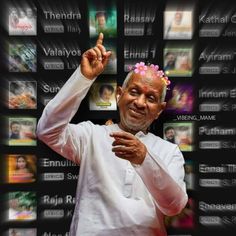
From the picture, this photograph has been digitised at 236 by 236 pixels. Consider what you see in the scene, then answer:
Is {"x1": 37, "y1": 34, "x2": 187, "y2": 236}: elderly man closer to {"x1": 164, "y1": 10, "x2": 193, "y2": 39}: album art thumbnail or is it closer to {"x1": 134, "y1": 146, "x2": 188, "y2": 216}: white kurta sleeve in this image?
{"x1": 134, "y1": 146, "x2": 188, "y2": 216}: white kurta sleeve

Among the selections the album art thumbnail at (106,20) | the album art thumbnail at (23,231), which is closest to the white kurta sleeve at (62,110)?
the album art thumbnail at (106,20)

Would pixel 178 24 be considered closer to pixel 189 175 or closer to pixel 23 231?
pixel 189 175

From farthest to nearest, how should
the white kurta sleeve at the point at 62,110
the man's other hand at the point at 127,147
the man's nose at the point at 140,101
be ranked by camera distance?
the man's nose at the point at 140,101
the white kurta sleeve at the point at 62,110
the man's other hand at the point at 127,147

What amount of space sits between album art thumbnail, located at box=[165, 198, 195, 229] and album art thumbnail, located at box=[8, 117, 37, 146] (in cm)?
73

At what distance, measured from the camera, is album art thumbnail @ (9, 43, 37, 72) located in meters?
1.76

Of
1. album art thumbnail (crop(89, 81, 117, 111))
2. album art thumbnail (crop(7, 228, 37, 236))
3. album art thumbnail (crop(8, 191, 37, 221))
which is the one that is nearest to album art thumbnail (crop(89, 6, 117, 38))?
album art thumbnail (crop(89, 81, 117, 111))

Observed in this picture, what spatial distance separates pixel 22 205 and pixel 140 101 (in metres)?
0.77

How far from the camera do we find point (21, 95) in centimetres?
177

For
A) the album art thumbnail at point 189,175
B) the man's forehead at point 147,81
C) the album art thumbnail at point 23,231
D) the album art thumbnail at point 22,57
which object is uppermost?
the album art thumbnail at point 22,57

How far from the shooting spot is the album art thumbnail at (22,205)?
5.84 ft

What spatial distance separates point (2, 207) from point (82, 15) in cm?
98

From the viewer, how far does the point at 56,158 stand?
1.78 m

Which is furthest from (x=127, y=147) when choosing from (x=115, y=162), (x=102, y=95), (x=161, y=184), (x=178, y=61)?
(x=178, y=61)

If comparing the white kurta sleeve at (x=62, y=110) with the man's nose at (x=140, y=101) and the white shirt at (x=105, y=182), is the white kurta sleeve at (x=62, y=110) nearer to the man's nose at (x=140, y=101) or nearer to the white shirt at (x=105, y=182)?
the white shirt at (x=105, y=182)
